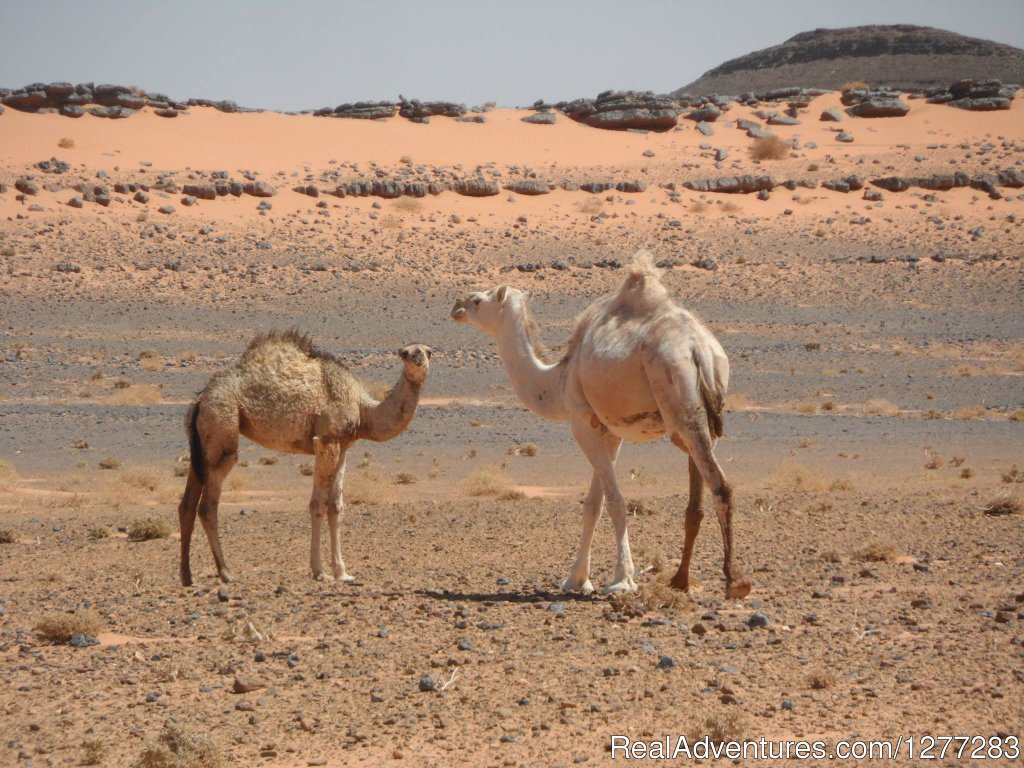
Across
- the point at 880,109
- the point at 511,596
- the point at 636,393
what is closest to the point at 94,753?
the point at 511,596

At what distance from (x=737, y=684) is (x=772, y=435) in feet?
52.7

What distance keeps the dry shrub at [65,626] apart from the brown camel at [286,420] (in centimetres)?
173

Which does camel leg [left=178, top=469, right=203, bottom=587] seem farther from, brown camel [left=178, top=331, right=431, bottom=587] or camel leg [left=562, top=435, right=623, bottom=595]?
camel leg [left=562, top=435, right=623, bottom=595]

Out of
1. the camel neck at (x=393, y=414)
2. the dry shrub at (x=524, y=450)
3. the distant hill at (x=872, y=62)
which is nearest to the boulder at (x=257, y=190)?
the dry shrub at (x=524, y=450)

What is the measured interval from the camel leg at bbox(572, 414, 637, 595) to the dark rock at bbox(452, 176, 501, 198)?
4001cm

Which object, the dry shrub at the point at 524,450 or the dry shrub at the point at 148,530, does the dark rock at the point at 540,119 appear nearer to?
the dry shrub at the point at 524,450

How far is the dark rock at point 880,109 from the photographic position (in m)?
65.6

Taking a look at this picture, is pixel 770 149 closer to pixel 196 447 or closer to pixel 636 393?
pixel 196 447

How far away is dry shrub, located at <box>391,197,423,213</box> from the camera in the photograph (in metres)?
46.6

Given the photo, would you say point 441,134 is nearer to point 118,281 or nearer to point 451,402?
point 118,281

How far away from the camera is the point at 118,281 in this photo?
37.2 metres

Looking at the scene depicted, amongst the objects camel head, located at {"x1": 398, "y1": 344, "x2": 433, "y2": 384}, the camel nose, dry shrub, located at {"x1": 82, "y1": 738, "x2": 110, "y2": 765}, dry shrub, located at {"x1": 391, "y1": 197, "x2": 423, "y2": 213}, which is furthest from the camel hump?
dry shrub, located at {"x1": 391, "y1": 197, "x2": 423, "y2": 213}

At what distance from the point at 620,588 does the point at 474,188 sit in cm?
4085

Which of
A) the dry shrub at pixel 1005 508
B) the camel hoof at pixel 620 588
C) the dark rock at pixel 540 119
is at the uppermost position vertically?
the dark rock at pixel 540 119
